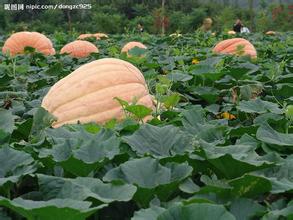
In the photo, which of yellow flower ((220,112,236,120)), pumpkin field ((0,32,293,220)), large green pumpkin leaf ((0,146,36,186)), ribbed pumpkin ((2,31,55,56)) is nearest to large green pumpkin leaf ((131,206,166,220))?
pumpkin field ((0,32,293,220))

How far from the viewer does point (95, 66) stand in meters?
2.94

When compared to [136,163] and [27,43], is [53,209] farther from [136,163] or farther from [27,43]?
[27,43]

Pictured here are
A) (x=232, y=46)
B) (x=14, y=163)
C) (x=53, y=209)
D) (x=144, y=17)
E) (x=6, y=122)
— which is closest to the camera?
(x=53, y=209)

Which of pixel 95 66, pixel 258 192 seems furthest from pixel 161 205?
pixel 95 66

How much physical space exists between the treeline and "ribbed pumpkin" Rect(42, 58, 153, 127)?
14748mm

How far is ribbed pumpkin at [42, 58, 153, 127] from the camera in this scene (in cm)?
265

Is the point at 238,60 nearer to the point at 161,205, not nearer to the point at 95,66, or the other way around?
the point at 95,66

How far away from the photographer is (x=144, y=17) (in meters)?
28.4

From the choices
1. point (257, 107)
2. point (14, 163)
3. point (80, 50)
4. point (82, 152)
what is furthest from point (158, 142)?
point (80, 50)

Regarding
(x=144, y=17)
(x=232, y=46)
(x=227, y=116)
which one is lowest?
(x=144, y=17)

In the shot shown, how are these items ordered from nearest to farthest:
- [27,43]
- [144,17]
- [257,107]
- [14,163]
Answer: [14,163]
[257,107]
[27,43]
[144,17]

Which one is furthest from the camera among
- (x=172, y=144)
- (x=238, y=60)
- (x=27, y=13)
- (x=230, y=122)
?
(x=27, y=13)

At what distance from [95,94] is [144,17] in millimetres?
26019

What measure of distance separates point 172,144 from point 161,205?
0.38m
